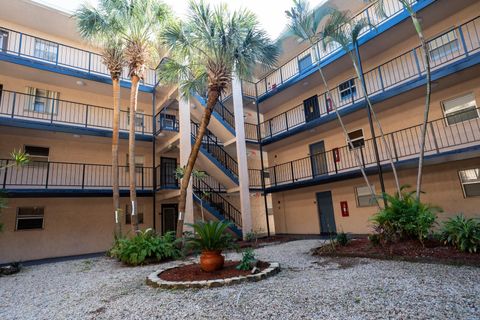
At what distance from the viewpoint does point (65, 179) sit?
12.7m

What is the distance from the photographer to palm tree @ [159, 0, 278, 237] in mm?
9750

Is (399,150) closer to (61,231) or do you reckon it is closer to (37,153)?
(61,231)

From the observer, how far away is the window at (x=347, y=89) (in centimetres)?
1353

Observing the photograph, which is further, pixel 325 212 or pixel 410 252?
pixel 325 212

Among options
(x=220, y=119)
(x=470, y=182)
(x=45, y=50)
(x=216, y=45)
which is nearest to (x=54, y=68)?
(x=45, y=50)

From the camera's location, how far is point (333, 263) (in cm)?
720

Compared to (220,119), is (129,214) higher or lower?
lower

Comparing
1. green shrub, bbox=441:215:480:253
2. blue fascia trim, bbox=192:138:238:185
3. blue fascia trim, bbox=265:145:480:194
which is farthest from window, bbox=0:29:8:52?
green shrub, bbox=441:215:480:253

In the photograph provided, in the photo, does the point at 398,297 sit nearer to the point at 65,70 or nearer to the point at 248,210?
the point at 248,210

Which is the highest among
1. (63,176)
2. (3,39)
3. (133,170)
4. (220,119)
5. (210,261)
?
(3,39)

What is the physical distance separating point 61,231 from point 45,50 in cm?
896

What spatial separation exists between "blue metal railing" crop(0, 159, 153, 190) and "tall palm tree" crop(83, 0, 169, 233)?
323 cm

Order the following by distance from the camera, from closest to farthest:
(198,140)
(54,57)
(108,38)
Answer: (198,140) < (108,38) < (54,57)

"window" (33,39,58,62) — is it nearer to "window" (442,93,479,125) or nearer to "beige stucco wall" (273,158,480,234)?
"beige stucco wall" (273,158,480,234)
